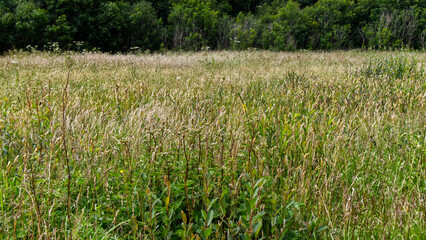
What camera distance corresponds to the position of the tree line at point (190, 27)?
752 inches

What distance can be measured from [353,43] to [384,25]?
12.6ft

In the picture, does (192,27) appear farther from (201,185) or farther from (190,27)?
(201,185)

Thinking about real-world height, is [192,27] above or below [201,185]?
above

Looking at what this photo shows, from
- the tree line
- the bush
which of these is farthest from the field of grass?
the bush

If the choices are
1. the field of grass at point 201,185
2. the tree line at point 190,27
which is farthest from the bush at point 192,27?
the field of grass at point 201,185

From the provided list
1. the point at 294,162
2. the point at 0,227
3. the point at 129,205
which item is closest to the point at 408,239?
the point at 294,162

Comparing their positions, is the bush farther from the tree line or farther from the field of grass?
the field of grass

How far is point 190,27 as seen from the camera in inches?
949

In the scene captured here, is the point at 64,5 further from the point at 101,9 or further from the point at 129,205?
the point at 129,205

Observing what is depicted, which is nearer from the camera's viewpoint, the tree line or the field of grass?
the field of grass

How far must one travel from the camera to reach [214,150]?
1987mm

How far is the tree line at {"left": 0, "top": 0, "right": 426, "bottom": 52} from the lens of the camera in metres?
19.1

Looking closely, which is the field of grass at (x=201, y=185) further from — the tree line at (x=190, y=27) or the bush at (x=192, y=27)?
the bush at (x=192, y=27)

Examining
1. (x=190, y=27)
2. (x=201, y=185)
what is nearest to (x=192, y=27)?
(x=190, y=27)
